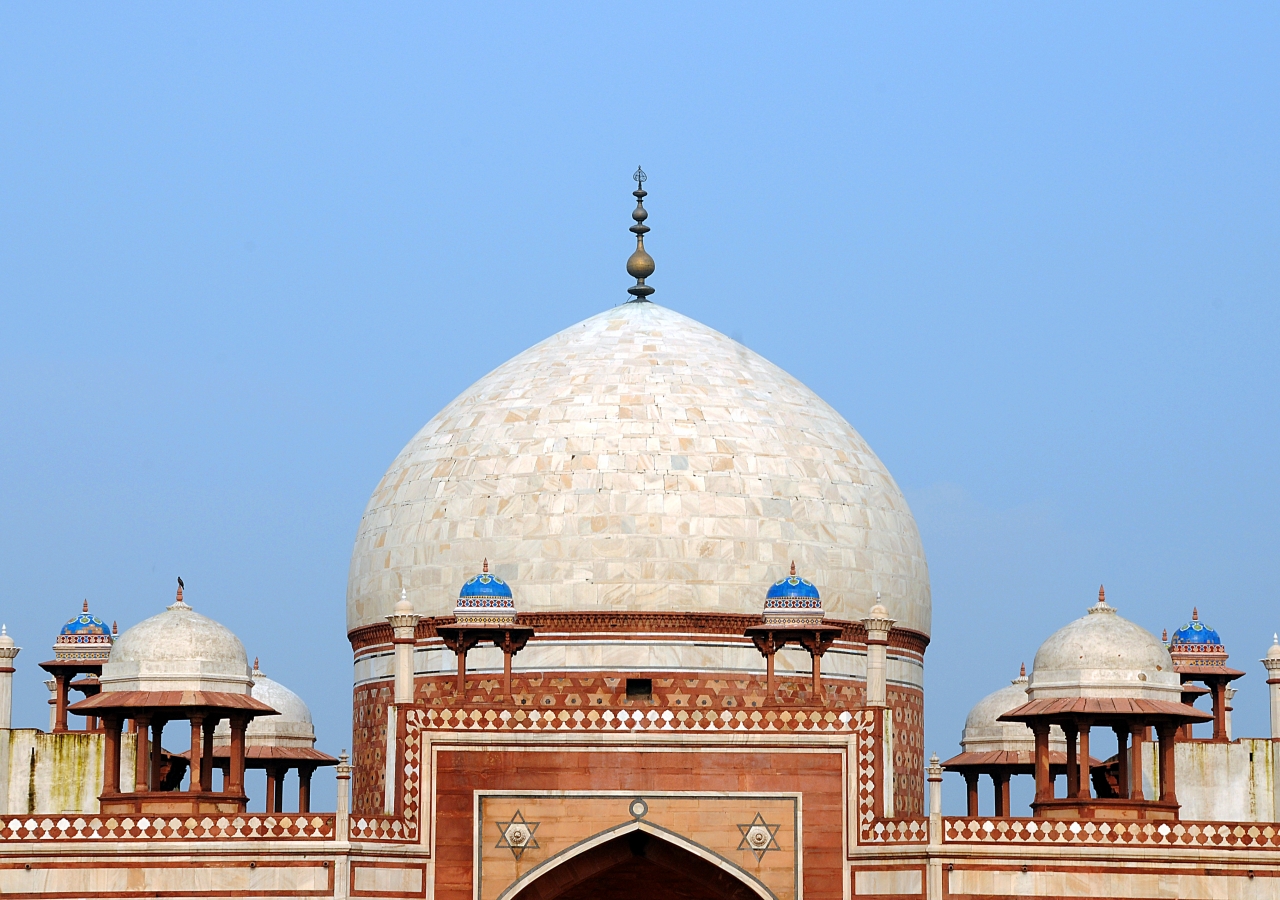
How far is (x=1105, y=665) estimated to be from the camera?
34.5 m

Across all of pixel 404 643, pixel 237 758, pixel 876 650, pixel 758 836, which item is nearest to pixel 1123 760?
pixel 876 650

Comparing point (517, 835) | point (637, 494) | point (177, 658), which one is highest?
point (637, 494)

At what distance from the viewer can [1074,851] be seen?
108ft

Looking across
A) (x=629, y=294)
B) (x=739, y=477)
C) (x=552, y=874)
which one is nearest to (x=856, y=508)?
(x=739, y=477)

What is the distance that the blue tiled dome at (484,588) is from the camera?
1384 inches

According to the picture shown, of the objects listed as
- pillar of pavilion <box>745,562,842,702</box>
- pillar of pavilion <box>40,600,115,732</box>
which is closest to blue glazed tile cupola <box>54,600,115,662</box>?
pillar of pavilion <box>40,600,115,732</box>

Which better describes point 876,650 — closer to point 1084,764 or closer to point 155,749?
point 1084,764

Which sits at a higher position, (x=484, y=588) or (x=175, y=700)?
(x=484, y=588)

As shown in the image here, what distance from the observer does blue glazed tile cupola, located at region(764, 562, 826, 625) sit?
116 feet

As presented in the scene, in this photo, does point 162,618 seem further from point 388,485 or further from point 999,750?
point 999,750

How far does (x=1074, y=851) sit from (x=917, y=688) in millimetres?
6776

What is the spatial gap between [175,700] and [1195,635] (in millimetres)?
14459

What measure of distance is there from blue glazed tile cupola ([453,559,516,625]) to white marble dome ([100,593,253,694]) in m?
2.87

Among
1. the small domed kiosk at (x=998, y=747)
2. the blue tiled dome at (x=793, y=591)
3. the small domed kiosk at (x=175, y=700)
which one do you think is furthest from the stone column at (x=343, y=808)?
the small domed kiosk at (x=998, y=747)
